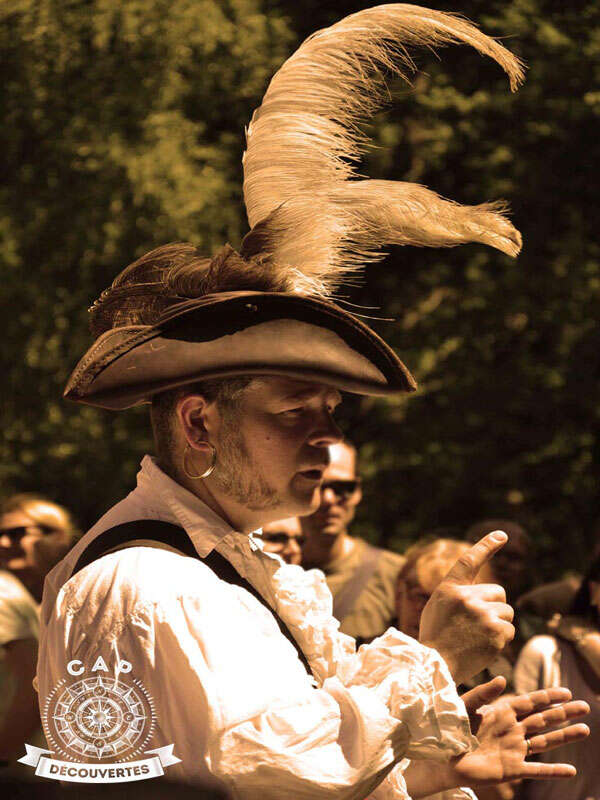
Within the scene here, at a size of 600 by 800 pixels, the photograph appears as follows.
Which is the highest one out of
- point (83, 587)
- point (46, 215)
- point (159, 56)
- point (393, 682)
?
point (159, 56)

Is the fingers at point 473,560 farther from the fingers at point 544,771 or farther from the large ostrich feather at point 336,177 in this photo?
the large ostrich feather at point 336,177

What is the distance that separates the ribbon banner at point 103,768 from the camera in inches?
97.7

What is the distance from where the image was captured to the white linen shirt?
240cm

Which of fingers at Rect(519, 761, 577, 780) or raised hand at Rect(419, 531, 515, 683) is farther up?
raised hand at Rect(419, 531, 515, 683)

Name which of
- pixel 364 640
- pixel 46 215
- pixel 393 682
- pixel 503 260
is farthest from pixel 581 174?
pixel 393 682

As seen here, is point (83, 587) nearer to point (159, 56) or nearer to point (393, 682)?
point (393, 682)

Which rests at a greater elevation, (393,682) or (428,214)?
(428,214)

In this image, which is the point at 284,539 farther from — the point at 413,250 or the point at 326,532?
the point at 413,250

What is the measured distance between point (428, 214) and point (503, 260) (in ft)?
21.1

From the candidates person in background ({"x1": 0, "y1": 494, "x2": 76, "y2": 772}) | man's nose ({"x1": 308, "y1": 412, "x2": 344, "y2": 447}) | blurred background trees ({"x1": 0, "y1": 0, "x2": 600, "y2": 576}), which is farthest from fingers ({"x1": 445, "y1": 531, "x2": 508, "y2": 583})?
blurred background trees ({"x1": 0, "y1": 0, "x2": 600, "y2": 576})

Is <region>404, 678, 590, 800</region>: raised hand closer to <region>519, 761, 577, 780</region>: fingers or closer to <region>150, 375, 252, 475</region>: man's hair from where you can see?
<region>519, 761, 577, 780</region>: fingers

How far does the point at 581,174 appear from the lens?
9016 mm

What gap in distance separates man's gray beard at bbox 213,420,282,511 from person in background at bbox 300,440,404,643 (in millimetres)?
2863

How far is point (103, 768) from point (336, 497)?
Answer: 3681 millimetres
